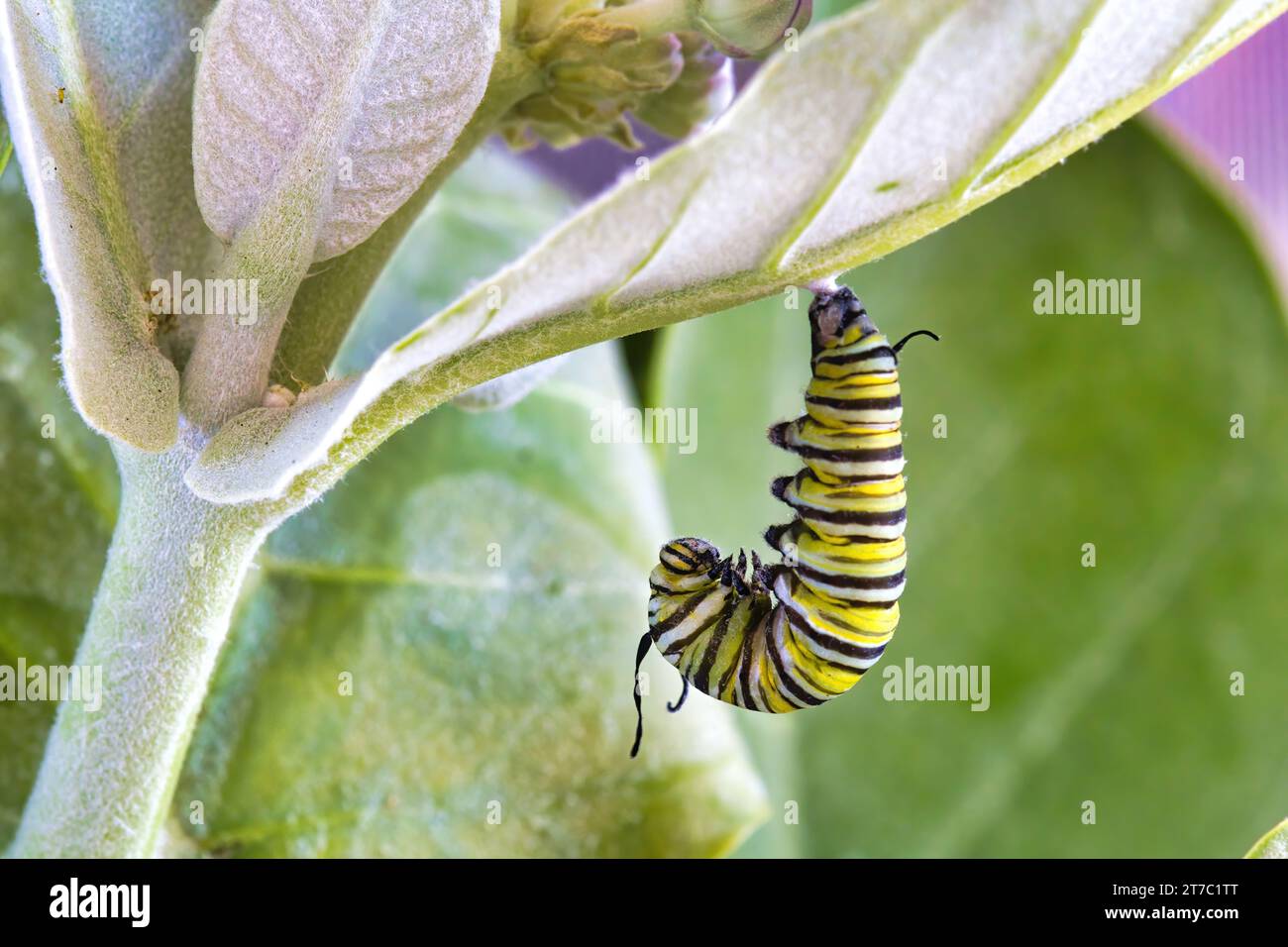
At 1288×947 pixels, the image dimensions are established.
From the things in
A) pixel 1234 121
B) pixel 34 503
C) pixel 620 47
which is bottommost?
pixel 34 503

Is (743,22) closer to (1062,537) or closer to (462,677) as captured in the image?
(462,677)

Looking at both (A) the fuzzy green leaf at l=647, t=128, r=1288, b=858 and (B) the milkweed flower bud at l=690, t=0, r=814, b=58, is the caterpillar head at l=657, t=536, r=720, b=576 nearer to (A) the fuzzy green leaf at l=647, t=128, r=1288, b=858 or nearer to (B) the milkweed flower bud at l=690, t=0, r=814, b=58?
(B) the milkweed flower bud at l=690, t=0, r=814, b=58

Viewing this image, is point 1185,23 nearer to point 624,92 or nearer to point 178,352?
point 624,92

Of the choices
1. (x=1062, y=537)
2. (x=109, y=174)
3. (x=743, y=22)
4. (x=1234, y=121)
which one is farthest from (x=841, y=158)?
(x=1234, y=121)

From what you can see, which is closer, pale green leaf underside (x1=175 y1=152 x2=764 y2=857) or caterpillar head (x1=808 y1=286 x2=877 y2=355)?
caterpillar head (x1=808 y1=286 x2=877 y2=355)

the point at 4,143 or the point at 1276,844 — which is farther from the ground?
the point at 4,143

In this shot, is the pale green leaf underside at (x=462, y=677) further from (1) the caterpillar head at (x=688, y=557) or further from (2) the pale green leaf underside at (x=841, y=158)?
(2) the pale green leaf underside at (x=841, y=158)

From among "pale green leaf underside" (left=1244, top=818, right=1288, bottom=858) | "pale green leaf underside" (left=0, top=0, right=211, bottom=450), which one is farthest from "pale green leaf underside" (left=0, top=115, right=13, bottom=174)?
"pale green leaf underside" (left=1244, top=818, right=1288, bottom=858)

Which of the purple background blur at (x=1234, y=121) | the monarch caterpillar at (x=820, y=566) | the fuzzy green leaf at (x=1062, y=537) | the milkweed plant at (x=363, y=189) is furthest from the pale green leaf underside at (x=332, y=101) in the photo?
the purple background blur at (x=1234, y=121)
